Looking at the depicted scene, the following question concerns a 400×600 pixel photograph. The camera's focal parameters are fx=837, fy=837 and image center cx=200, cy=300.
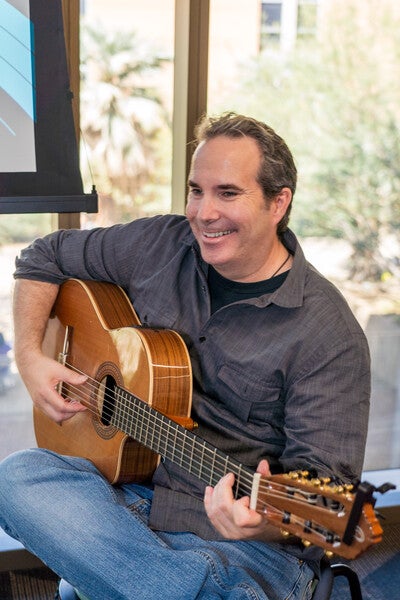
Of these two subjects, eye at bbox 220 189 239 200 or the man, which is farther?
eye at bbox 220 189 239 200

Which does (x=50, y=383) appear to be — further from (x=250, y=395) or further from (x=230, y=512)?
(x=230, y=512)

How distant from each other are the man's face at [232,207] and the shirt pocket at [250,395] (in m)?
0.24

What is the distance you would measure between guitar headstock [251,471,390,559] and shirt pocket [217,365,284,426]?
0.36 m

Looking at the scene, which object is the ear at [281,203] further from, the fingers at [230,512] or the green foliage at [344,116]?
the green foliage at [344,116]

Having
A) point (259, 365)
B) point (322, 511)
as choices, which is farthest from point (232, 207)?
point (322, 511)

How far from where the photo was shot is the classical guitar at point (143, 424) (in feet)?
4.34

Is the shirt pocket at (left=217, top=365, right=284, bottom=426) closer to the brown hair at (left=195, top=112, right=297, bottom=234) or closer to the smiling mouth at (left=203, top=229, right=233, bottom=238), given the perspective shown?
the smiling mouth at (left=203, top=229, right=233, bottom=238)

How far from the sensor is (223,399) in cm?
184

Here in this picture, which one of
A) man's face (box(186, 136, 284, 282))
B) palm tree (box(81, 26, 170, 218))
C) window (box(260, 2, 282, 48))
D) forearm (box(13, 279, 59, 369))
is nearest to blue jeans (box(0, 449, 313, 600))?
forearm (box(13, 279, 59, 369))

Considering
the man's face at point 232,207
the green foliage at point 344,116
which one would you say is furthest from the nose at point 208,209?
the green foliage at point 344,116

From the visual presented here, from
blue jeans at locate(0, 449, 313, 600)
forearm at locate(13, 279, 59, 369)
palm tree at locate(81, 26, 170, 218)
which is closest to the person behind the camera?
blue jeans at locate(0, 449, 313, 600)

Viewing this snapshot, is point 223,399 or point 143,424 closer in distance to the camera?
point 143,424

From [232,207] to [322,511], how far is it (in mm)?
733

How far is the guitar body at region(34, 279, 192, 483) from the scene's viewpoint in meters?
1.77
